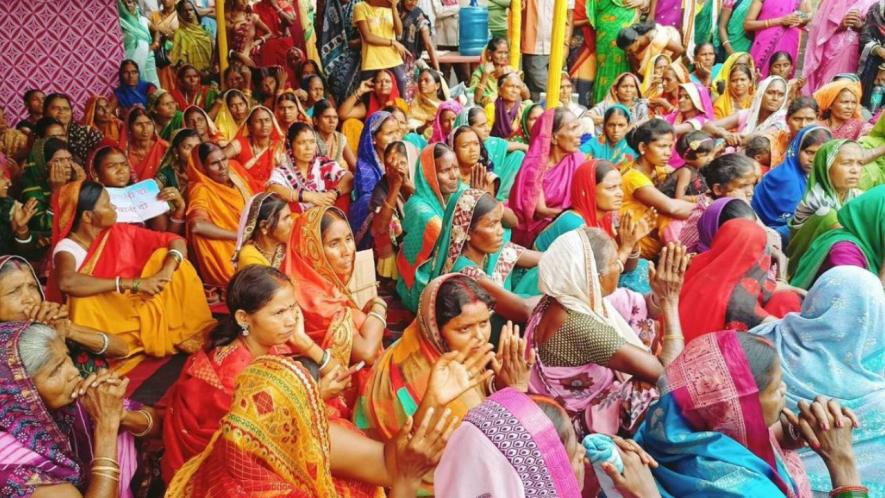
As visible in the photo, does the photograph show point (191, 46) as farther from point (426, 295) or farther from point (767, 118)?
point (426, 295)

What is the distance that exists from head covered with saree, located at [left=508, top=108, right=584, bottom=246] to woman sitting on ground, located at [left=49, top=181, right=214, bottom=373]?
2035 mm

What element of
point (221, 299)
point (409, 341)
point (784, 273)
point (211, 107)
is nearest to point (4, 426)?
point (409, 341)

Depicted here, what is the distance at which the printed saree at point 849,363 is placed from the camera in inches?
79.9

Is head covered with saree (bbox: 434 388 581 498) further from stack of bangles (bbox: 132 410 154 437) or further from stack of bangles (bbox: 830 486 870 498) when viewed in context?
stack of bangles (bbox: 132 410 154 437)

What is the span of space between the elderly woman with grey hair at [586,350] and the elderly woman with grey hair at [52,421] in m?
1.37

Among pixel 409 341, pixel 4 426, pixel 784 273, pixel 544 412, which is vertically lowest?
pixel 784 273

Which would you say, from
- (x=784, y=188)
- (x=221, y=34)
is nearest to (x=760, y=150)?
(x=784, y=188)

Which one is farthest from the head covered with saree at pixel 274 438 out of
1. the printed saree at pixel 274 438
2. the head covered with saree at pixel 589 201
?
the head covered with saree at pixel 589 201

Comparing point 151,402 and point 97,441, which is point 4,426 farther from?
point 151,402

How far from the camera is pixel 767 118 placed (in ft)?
21.4

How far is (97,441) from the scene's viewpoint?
6.05ft

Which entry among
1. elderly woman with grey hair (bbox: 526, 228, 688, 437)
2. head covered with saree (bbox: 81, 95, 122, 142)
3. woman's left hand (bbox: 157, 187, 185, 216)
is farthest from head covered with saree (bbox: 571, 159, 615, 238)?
head covered with saree (bbox: 81, 95, 122, 142)

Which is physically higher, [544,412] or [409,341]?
[544,412]

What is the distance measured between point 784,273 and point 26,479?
11.4ft
